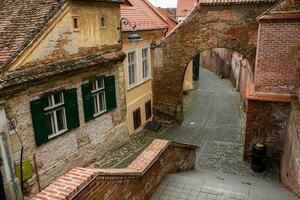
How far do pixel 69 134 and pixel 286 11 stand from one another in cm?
849

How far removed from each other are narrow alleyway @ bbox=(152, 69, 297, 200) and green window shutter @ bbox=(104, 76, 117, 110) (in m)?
3.68

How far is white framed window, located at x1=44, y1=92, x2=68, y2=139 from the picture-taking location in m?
9.67

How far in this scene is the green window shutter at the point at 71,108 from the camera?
10.3m

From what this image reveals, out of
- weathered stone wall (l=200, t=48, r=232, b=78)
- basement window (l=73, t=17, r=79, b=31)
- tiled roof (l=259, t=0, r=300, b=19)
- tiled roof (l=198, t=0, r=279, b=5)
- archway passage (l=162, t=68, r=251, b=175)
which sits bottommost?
archway passage (l=162, t=68, r=251, b=175)

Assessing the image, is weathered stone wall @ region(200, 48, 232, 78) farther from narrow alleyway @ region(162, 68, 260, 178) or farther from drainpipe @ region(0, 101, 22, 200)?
drainpipe @ region(0, 101, 22, 200)

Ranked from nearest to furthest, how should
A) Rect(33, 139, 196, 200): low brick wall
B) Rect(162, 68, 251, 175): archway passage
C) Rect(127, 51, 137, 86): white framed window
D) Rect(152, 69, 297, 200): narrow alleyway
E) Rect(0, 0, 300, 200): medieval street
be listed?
Rect(33, 139, 196, 200): low brick wall, Rect(152, 69, 297, 200): narrow alleyway, Rect(0, 0, 300, 200): medieval street, Rect(162, 68, 251, 175): archway passage, Rect(127, 51, 137, 86): white framed window

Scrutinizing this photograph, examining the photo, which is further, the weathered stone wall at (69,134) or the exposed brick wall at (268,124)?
the exposed brick wall at (268,124)

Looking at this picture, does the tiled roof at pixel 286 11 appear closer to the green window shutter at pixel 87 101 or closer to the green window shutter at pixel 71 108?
the green window shutter at pixel 87 101

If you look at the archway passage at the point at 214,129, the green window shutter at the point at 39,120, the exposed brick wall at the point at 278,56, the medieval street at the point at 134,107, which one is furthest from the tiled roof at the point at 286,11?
the green window shutter at the point at 39,120

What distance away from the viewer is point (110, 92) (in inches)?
498

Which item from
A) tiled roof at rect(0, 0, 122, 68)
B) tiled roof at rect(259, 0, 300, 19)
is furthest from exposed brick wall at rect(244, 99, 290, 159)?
tiled roof at rect(0, 0, 122, 68)

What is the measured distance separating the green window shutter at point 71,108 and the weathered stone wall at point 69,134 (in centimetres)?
21

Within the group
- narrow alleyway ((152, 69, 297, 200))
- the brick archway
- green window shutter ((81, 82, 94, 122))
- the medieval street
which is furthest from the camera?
the brick archway

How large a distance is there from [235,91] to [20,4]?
57.7ft
